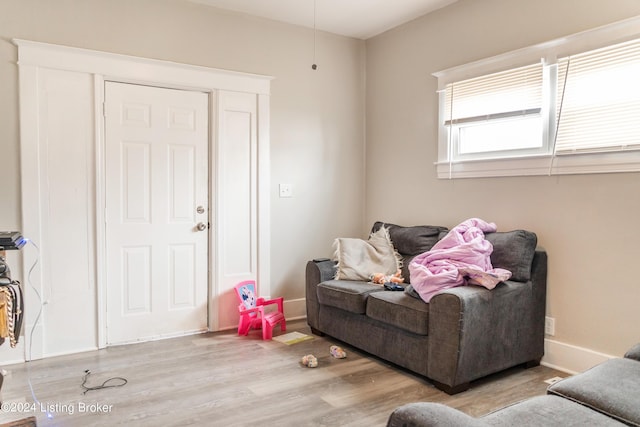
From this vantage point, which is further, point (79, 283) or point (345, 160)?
point (345, 160)

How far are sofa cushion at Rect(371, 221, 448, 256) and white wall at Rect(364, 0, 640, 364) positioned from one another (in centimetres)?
22

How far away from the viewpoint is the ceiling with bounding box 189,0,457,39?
364 centimetres

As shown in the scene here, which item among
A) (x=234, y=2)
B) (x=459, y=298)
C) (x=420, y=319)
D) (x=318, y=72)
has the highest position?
(x=234, y=2)

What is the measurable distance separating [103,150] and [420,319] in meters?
2.54

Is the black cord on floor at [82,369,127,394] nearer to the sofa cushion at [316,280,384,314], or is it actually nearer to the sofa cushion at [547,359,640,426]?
the sofa cushion at [316,280,384,314]

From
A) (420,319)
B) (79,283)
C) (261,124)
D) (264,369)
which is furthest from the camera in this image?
(261,124)

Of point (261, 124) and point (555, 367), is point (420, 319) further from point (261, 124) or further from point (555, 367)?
point (261, 124)

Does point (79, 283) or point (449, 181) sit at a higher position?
point (449, 181)

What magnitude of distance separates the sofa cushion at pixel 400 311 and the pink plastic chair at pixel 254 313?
3.07 feet

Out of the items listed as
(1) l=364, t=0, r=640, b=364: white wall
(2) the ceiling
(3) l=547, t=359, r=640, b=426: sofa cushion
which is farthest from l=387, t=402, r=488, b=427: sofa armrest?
(2) the ceiling

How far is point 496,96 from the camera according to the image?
10.8 ft

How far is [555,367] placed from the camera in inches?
115

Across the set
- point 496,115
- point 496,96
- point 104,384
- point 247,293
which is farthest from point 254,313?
point 496,96

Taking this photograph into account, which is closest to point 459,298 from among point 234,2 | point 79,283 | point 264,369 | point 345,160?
point 264,369
